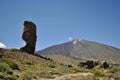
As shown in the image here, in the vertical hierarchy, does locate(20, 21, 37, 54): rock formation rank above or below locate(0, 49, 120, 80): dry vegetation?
above

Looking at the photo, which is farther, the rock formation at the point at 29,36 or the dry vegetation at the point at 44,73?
the rock formation at the point at 29,36

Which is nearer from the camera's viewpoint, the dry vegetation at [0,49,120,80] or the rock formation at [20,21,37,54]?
the dry vegetation at [0,49,120,80]

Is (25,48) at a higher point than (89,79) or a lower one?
higher

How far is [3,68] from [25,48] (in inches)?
1235

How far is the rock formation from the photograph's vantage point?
193 feet

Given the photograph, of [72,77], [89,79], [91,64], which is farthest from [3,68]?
[91,64]

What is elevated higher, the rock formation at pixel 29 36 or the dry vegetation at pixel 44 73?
the rock formation at pixel 29 36

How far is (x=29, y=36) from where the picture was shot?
59.1 meters

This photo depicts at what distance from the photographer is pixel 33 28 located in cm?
6038

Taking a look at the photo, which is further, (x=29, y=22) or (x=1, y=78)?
(x=29, y=22)

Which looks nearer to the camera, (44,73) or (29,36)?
(44,73)

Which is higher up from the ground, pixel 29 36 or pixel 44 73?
pixel 29 36

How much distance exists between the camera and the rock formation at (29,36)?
58.8 m

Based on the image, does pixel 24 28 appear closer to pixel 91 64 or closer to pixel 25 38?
pixel 25 38
